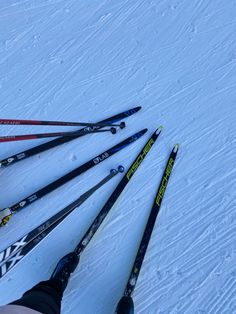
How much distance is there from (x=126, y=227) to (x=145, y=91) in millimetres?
1034

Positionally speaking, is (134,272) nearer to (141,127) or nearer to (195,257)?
(195,257)

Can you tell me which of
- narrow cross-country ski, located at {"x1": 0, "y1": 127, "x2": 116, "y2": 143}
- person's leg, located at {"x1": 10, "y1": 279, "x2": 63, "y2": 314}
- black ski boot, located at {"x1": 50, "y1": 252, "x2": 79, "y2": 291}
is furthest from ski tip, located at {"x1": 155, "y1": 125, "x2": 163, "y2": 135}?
person's leg, located at {"x1": 10, "y1": 279, "x2": 63, "y2": 314}

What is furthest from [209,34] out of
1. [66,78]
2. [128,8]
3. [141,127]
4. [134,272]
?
[134,272]

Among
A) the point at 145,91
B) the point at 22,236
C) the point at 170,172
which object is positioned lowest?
the point at 170,172

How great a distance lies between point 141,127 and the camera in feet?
8.55

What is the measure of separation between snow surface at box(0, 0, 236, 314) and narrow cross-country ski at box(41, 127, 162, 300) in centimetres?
5

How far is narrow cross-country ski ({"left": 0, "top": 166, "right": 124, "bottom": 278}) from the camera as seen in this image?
214cm

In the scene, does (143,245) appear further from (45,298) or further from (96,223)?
(45,298)

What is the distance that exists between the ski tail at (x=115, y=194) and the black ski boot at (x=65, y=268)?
63 millimetres

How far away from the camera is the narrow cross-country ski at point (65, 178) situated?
2254 mm

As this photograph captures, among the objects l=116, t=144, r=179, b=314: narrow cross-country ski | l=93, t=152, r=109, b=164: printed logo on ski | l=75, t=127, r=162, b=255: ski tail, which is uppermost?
l=93, t=152, r=109, b=164: printed logo on ski

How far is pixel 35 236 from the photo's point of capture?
88.2 inches

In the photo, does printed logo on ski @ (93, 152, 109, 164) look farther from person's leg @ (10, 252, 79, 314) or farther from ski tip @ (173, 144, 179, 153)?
person's leg @ (10, 252, 79, 314)

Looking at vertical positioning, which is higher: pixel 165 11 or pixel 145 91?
pixel 165 11
